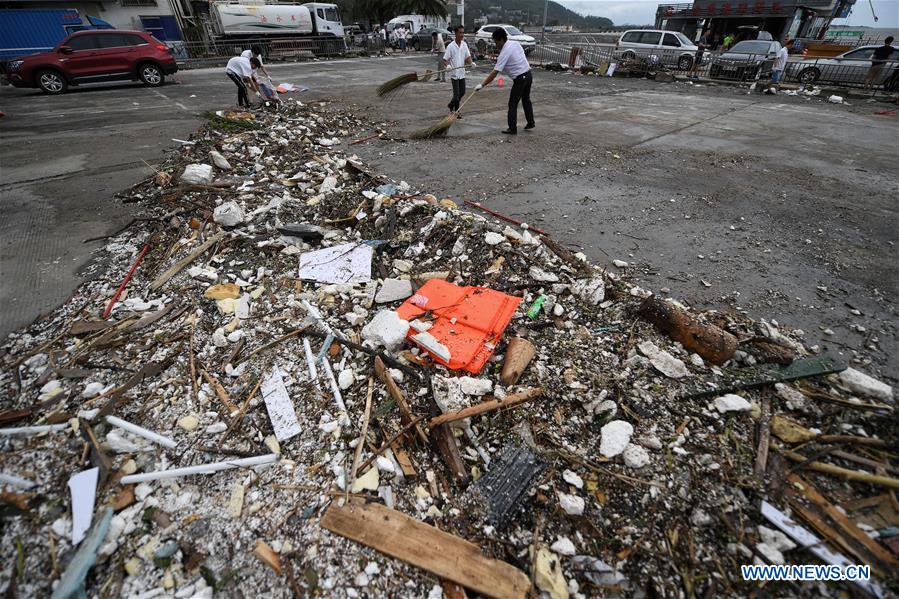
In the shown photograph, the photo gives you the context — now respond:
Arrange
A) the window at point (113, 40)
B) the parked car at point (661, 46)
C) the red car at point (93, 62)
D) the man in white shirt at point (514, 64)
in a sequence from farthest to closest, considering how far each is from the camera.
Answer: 1. the parked car at point (661, 46)
2. the window at point (113, 40)
3. the red car at point (93, 62)
4. the man in white shirt at point (514, 64)

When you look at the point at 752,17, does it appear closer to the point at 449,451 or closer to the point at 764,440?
the point at 764,440

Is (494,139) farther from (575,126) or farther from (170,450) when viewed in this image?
(170,450)

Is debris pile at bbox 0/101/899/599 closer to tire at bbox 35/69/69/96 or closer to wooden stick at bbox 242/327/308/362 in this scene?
wooden stick at bbox 242/327/308/362

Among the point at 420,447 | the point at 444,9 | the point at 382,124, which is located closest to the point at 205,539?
the point at 420,447

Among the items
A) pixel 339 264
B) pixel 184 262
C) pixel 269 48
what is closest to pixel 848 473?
pixel 339 264

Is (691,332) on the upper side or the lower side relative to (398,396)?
upper

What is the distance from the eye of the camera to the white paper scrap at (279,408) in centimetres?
201

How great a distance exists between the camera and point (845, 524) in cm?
154

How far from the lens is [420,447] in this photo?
6.49 feet

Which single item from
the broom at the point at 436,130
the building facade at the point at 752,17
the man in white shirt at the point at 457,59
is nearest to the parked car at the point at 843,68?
the man in white shirt at the point at 457,59

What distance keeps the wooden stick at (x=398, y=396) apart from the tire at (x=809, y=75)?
1837 cm

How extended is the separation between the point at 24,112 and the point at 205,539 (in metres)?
12.6

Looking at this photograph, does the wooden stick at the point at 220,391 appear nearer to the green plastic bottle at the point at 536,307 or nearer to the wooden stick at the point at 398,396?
the wooden stick at the point at 398,396

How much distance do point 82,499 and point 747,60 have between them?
63.2 feet
